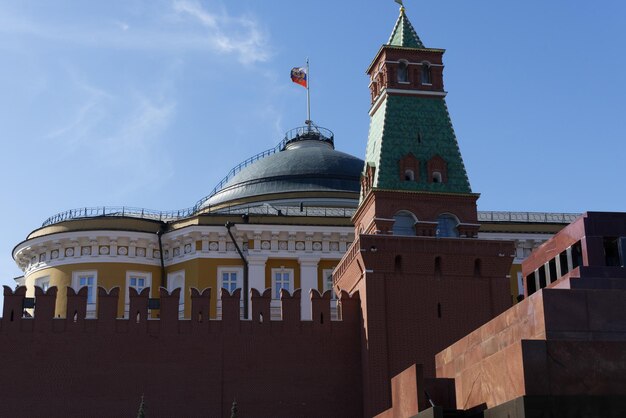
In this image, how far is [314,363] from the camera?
31.6 metres

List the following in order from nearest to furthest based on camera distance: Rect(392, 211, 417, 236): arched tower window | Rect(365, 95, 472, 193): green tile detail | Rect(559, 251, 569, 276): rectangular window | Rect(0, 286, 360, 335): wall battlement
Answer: Rect(559, 251, 569, 276): rectangular window < Rect(0, 286, 360, 335): wall battlement < Rect(392, 211, 417, 236): arched tower window < Rect(365, 95, 472, 193): green tile detail

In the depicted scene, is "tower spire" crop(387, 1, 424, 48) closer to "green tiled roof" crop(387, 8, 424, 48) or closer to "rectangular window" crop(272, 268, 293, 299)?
"green tiled roof" crop(387, 8, 424, 48)

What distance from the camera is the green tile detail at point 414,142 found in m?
33.6

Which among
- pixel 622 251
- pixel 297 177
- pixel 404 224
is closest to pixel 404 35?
pixel 404 224

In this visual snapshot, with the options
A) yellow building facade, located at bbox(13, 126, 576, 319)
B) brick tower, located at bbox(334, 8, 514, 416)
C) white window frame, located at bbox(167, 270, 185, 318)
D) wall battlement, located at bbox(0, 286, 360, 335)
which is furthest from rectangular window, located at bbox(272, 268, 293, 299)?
wall battlement, located at bbox(0, 286, 360, 335)

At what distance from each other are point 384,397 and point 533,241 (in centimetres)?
1523

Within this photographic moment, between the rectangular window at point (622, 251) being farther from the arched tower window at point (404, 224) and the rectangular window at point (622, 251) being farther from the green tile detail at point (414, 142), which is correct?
the green tile detail at point (414, 142)

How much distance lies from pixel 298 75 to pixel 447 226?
18798mm

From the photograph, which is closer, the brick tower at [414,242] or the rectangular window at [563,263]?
the rectangular window at [563,263]

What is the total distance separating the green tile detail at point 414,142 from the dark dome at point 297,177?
37.5 ft

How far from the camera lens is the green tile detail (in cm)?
3362

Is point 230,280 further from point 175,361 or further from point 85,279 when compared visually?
point 175,361

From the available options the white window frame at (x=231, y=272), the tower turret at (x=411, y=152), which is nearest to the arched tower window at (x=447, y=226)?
the tower turret at (x=411, y=152)

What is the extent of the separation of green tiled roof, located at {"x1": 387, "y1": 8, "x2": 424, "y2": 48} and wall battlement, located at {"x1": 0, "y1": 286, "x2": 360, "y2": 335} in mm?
9105
